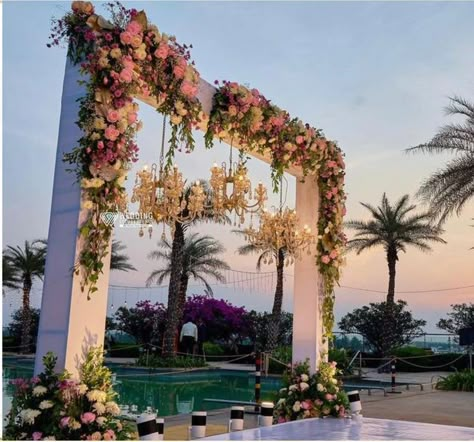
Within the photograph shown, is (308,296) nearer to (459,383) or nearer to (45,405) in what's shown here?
(45,405)

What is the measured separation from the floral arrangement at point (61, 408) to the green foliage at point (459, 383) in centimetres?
1191

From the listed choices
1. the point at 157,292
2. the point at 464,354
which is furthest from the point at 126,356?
the point at 464,354

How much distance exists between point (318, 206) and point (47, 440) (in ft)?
16.3

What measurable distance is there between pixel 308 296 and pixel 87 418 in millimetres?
4193

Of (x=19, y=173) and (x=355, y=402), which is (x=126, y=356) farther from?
(x=19, y=173)

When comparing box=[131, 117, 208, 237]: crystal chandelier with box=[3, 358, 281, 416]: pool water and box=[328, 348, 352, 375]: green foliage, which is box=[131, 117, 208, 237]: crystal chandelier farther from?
box=[328, 348, 352, 375]: green foliage

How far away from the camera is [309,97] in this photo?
39.9 feet

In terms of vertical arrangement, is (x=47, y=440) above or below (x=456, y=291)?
below

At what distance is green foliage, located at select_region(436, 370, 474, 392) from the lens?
1430cm

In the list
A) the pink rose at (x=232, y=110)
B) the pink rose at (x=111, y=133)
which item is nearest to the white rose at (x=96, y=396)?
the pink rose at (x=111, y=133)

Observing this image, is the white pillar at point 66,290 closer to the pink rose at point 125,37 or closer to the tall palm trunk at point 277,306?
the pink rose at point 125,37

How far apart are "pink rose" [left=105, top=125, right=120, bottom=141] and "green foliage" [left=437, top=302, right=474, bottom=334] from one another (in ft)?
73.0

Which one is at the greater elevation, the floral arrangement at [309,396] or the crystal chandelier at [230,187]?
the crystal chandelier at [230,187]

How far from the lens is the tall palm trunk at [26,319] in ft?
83.4
